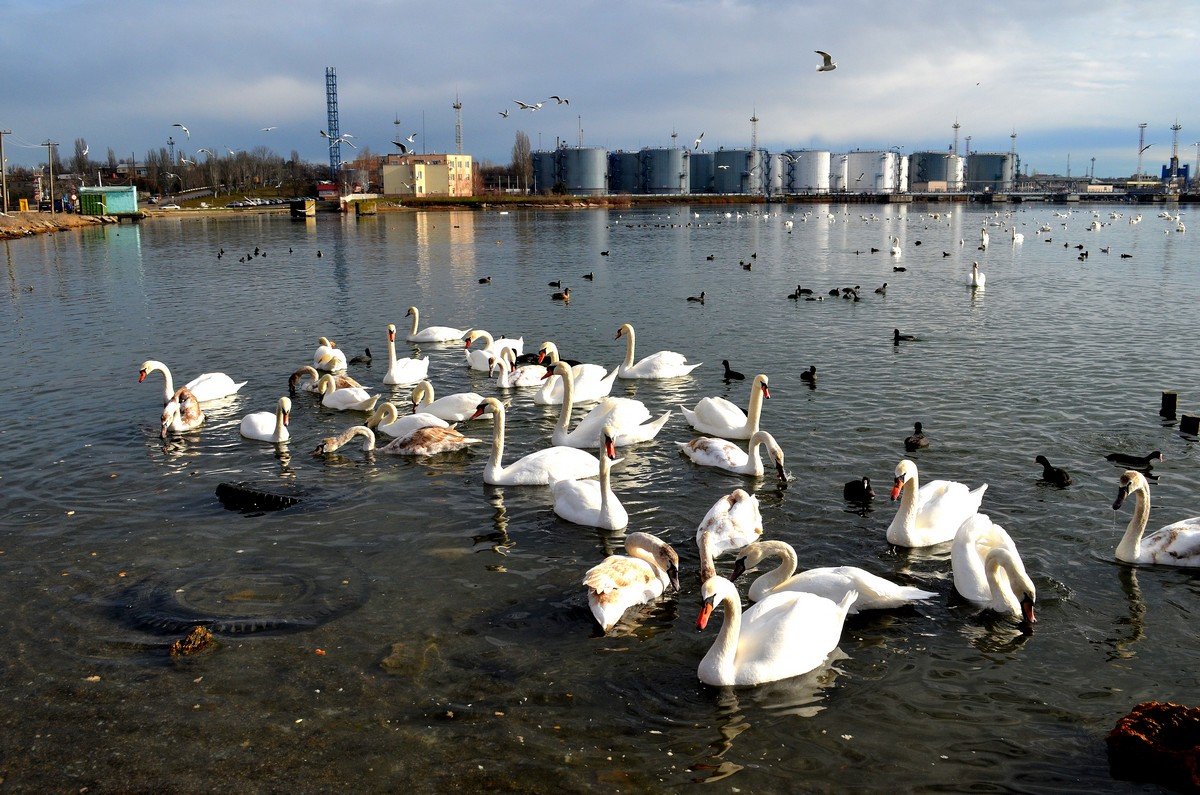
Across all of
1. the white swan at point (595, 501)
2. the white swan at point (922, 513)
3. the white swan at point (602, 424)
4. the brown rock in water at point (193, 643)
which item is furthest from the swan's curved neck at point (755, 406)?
the brown rock in water at point (193, 643)

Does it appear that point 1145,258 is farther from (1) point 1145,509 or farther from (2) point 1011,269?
(1) point 1145,509

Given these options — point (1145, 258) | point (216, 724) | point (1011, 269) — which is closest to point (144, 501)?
point (216, 724)

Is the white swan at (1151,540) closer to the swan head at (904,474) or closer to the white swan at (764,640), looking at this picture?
the swan head at (904,474)

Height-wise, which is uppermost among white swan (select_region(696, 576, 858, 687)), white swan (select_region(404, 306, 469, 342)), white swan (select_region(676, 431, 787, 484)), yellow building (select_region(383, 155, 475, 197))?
yellow building (select_region(383, 155, 475, 197))

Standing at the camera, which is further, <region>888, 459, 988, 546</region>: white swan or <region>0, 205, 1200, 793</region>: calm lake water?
<region>888, 459, 988, 546</region>: white swan

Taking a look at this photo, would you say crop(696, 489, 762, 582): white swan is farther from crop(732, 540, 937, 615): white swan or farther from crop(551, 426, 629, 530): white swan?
→ crop(732, 540, 937, 615): white swan

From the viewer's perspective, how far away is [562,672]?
8.26 m

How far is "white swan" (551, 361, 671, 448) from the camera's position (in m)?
15.0

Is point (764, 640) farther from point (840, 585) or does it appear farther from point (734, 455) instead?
point (734, 455)

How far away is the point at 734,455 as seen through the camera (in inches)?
542

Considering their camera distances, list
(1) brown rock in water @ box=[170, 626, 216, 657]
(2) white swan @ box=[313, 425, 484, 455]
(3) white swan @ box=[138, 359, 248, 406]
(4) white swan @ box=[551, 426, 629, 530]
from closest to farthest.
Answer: (1) brown rock in water @ box=[170, 626, 216, 657]
(4) white swan @ box=[551, 426, 629, 530]
(2) white swan @ box=[313, 425, 484, 455]
(3) white swan @ box=[138, 359, 248, 406]

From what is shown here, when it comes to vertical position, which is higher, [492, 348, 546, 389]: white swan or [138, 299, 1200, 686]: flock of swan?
[492, 348, 546, 389]: white swan

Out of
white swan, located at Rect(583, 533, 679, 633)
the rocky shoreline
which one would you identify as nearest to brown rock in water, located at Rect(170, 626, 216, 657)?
white swan, located at Rect(583, 533, 679, 633)

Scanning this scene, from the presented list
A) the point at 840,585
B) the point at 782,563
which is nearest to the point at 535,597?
the point at 782,563
